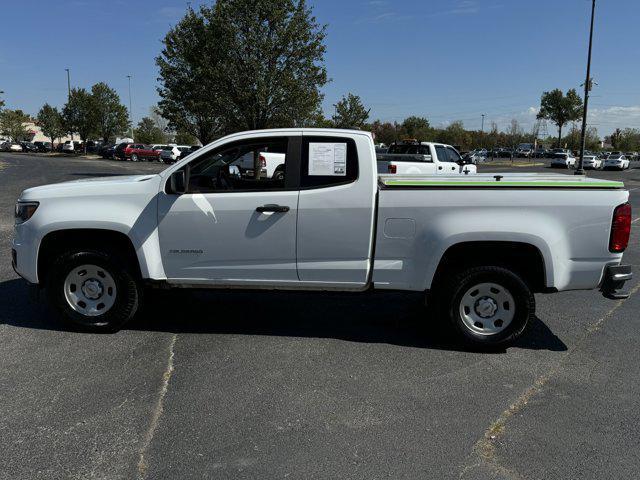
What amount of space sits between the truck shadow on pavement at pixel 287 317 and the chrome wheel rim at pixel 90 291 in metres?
0.32

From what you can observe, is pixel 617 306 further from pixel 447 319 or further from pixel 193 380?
pixel 193 380

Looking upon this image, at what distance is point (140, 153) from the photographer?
50.0m

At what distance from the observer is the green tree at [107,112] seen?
198ft

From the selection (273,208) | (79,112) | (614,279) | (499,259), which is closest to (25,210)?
(273,208)

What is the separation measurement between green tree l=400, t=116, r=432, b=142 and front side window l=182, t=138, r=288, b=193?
77.0 metres

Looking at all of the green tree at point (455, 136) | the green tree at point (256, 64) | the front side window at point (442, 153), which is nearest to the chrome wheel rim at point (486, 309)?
the front side window at point (442, 153)

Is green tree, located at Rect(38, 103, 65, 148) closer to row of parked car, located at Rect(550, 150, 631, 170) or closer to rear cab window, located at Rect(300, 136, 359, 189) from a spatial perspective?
row of parked car, located at Rect(550, 150, 631, 170)

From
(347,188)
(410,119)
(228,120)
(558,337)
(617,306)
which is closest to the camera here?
(347,188)

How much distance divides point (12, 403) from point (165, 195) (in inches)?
81.3

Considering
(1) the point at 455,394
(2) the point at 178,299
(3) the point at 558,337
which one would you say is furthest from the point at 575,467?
(2) the point at 178,299

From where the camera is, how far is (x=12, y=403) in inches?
151

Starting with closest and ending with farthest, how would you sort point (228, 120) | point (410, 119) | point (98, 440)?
point (98, 440) < point (228, 120) < point (410, 119)

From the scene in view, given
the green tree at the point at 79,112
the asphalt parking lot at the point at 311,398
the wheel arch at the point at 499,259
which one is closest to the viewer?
the asphalt parking lot at the point at 311,398

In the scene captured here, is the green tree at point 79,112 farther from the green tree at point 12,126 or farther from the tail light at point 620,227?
the tail light at point 620,227
